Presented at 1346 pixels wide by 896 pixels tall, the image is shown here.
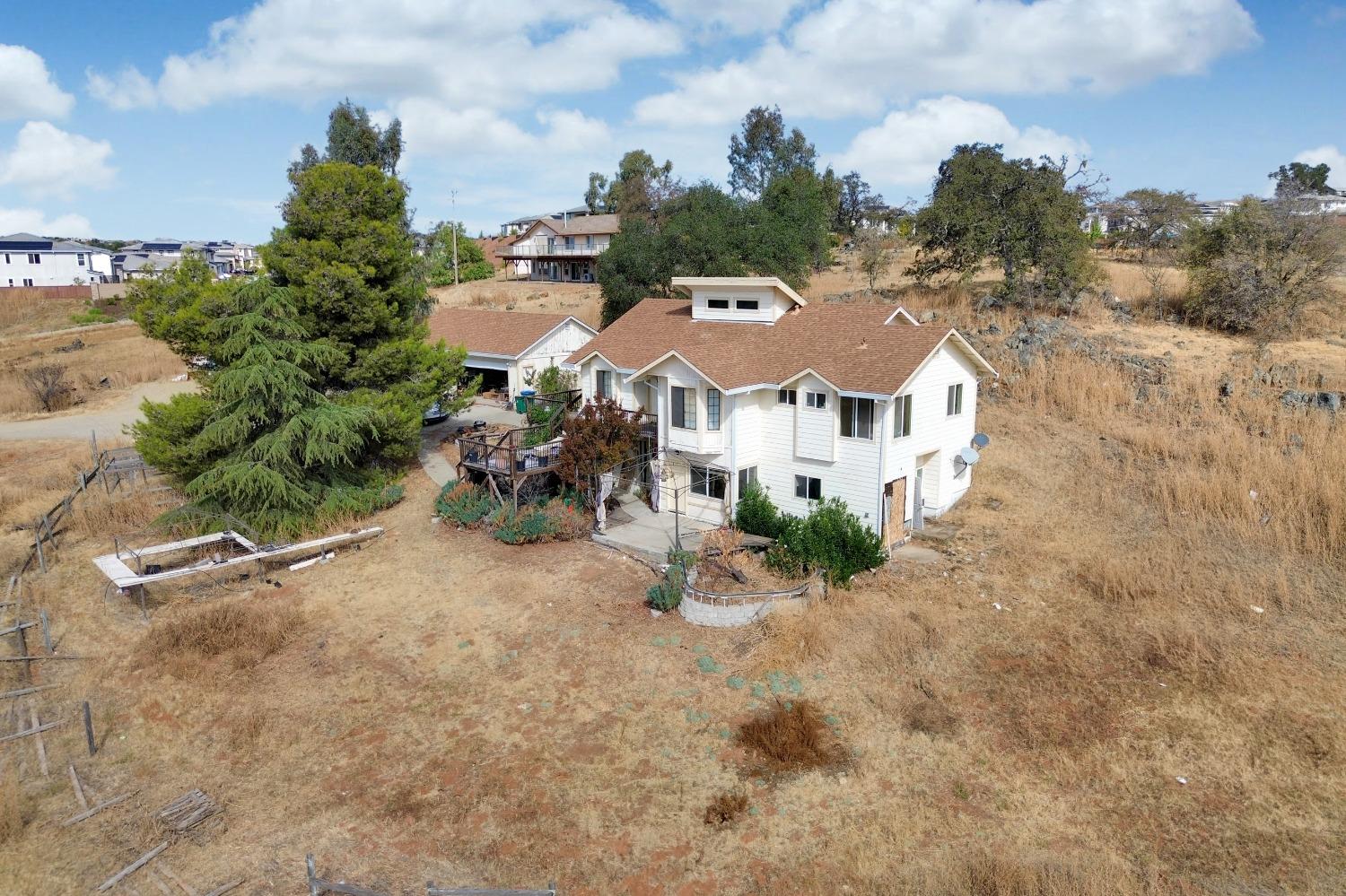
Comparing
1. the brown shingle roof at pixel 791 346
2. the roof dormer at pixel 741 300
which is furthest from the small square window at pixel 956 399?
the roof dormer at pixel 741 300

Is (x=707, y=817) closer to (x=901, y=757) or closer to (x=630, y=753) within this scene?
(x=630, y=753)

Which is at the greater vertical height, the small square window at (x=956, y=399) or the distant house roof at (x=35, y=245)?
the distant house roof at (x=35, y=245)

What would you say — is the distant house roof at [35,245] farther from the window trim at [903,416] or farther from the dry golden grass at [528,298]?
the window trim at [903,416]

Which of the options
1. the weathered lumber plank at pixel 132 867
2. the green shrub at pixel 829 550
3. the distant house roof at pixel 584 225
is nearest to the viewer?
the weathered lumber plank at pixel 132 867

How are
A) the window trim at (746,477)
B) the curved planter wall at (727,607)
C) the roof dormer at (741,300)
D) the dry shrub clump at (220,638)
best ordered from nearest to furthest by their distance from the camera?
the dry shrub clump at (220,638) → the curved planter wall at (727,607) → the window trim at (746,477) → the roof dormer at (741,300)

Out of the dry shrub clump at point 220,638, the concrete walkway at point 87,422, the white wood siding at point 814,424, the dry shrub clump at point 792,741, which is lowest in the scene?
the dry shrub clump at point 792,741

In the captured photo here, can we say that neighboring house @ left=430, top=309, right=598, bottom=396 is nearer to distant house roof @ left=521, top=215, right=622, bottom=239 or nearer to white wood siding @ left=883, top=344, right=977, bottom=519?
white wood siding @ left=883, top=344, right=977, bottom=519

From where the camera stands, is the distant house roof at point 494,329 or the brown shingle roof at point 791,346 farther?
the distant house roof at point 494,329
